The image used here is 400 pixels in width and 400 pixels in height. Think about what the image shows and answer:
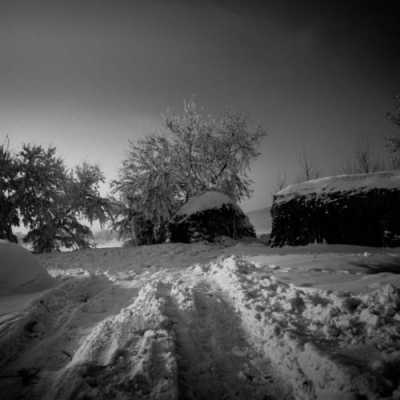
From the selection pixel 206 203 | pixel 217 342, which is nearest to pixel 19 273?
pixel 217 342

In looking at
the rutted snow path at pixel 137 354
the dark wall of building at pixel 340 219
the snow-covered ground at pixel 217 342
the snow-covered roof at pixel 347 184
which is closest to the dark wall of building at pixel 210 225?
the dark wall of building at pixel 340 219

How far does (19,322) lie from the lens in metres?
1.72

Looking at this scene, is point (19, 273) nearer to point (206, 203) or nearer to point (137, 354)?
point (137, 354)

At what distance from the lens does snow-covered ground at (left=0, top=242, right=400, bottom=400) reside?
39.7 inches

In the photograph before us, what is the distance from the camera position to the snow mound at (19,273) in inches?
103

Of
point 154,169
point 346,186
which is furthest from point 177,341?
point 154,169

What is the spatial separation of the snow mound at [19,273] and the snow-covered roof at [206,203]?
18.1 ft

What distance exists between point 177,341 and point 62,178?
11143mm

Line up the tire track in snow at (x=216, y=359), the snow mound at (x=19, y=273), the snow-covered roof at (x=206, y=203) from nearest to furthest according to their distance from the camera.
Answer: the tire track in snow at (x=216, y=359), the snow mound at (x=19, y=273), the snow-covered roof at (x=206, y=203)

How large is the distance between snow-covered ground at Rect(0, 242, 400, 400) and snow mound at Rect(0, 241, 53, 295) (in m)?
0.24

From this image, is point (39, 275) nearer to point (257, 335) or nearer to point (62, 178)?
point (257, 335)

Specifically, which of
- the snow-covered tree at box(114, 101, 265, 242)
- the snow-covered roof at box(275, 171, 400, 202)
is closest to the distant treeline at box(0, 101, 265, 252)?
the snow-covered tree at box(114, 101, 265, 242)

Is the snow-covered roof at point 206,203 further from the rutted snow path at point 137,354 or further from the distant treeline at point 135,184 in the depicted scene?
the rutted snow path at point 137,354

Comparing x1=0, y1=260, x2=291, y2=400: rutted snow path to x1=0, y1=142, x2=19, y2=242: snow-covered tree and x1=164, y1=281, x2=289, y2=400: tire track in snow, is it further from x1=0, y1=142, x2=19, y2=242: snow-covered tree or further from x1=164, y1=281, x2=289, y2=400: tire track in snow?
x1=0, y1=142, x2=19, y2=242: snow-covered tree
